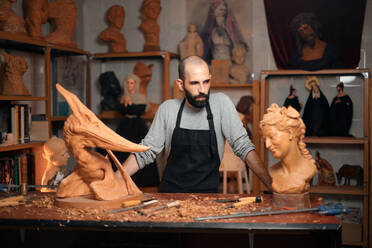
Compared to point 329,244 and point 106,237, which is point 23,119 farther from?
point 329,244

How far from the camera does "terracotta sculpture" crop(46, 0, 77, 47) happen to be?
185 inches

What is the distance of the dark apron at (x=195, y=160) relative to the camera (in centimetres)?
294

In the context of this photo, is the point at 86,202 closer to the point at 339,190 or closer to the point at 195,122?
the point at 195,122

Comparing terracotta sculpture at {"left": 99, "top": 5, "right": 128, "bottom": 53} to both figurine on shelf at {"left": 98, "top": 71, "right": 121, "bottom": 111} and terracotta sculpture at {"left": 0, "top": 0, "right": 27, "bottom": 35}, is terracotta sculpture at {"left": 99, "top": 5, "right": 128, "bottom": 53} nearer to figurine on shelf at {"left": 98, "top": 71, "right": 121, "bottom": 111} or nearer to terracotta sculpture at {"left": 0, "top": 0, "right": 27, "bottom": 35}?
figurine on shelf at {"left": 98, "top": 71, "right": 121, "bottom": 111}

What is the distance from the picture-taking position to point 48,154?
3.44m

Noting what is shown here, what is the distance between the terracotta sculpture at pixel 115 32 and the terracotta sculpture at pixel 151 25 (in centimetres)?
28

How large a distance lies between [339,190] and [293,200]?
9.48 feet

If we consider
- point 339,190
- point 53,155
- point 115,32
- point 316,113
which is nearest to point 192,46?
point 115,32

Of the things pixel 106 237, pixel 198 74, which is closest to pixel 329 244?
pixel 106 237

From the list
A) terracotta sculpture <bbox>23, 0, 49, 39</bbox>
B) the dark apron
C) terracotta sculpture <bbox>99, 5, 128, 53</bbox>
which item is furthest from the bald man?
terracotta sculpture <bbox>99, 5, 128, 53</bbox>

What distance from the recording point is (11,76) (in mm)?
3789

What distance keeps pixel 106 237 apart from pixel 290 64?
11.5ft

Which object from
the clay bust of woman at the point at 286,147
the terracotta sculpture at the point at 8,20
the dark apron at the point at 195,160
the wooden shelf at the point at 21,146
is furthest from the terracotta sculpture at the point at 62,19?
the clay bust of woman at the point at 286,147

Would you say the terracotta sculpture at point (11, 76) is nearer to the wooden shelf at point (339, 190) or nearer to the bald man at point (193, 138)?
the bald man at point (193, 138)
